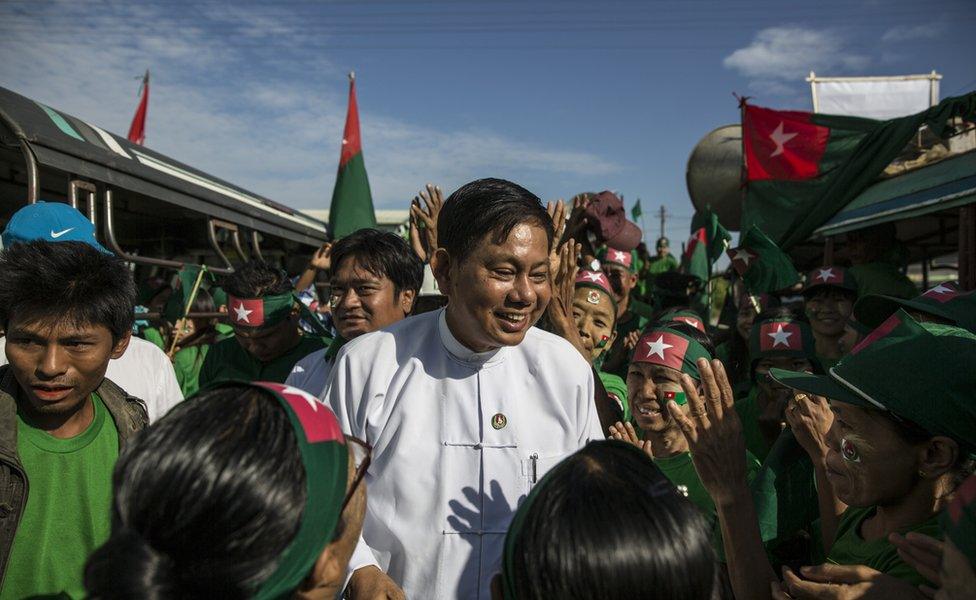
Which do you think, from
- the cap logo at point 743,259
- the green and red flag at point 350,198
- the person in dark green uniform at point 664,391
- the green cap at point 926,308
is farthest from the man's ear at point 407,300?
the green and red flag at point 350,198

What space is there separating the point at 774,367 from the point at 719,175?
9.62 m

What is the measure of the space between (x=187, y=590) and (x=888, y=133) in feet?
27.6

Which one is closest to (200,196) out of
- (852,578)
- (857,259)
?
(852,578)

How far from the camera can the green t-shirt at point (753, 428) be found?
3500 millimetres

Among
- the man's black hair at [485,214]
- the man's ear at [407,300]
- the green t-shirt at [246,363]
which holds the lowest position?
the green t-shirt at [246,363]

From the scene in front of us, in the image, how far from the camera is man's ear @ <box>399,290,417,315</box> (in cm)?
371

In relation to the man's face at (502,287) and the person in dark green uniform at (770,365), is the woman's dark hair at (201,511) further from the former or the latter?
the person in dark green uniform at (770,365)

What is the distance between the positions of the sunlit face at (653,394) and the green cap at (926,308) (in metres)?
0.75

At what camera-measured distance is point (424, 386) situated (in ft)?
6.84

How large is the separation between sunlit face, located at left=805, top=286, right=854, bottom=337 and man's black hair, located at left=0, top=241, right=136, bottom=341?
4.63 m

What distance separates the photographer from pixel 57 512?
1976mm

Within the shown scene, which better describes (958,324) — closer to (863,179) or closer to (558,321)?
(558,321)

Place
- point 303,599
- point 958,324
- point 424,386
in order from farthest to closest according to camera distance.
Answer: point 958,324 → point 424,386 → point 303,599


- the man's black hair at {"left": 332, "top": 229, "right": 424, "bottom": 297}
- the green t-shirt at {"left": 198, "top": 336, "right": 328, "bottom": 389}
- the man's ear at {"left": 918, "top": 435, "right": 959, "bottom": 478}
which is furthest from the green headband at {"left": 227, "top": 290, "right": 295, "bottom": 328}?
the man's ear at {"left": 918, "top": 435, "right": 959, "bottom": 478}
